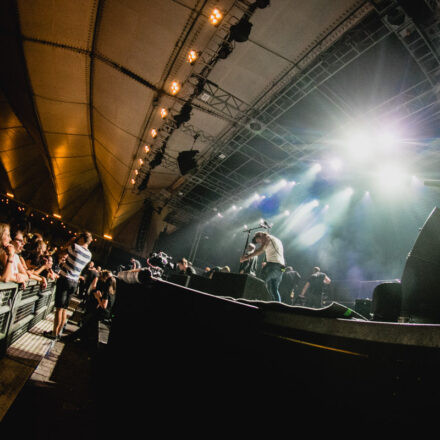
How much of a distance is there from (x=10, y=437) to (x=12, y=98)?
1150 centimetres

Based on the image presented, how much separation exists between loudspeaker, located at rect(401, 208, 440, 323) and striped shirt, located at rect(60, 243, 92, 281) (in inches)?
165

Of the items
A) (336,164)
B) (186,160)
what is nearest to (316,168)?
(336,164)

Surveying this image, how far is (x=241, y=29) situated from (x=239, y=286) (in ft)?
14.5

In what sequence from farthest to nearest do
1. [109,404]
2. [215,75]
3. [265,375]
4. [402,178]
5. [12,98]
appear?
1. [12,98]
2. [402,178]
3. [215,75]
4. [109,404]
5. [265,375]

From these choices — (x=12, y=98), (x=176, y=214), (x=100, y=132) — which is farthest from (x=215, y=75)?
(x=176, y=214)

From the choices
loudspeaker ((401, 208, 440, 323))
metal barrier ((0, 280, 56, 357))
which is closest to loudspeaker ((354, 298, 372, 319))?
loudspeaker ((401, 208, 440, 323))

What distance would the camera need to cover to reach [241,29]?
434 centimetres

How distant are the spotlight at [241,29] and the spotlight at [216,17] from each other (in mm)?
324

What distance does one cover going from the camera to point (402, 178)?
7375 mm

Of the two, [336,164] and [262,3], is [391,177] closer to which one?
[336,164]

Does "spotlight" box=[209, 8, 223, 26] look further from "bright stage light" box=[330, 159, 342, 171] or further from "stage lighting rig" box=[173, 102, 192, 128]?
"bright stage light" box=[330, 159, 342, 171]

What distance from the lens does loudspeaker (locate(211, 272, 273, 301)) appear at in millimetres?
3889

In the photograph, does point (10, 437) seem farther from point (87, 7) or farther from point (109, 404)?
point (87, 7)

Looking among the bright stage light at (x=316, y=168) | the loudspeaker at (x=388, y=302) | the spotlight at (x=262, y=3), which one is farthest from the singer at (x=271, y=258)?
the bright stage light at (x=316, y=168)
